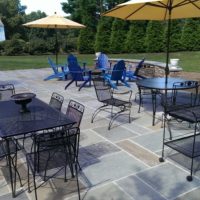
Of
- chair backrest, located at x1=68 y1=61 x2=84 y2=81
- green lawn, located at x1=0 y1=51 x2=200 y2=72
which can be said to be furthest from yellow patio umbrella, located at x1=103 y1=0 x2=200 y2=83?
green lawn, located at x1=0 y1=51 x2=200 y2=72

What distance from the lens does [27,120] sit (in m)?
3.07

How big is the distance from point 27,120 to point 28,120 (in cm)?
1

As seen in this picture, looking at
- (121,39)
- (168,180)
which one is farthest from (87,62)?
(168,180)

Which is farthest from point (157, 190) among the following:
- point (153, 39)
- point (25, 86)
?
point (153, 39)

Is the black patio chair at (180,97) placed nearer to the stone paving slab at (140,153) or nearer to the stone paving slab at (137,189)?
the stone paving slab at (140,153)

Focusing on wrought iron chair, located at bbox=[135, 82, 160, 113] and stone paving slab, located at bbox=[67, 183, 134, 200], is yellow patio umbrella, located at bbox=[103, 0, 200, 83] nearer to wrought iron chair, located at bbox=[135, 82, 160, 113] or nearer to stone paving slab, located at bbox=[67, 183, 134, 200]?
wrought iron chair, located at bbox=[135, 82, 160, 113]

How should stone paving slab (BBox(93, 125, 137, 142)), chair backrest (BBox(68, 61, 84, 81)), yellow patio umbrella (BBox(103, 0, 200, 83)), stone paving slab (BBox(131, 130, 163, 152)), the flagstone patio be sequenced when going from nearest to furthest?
the flagstone patio → stone paving slab (BBox(131, 130, 163, 152)) → stone paving slab (BBox(93, 125, 137, 142)) → yellow patio umbrella (BBox(103, 0, 200, 83)) → chair backrest (BBox(68, 61, 84, 81))

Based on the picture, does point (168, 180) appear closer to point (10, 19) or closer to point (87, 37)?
point (87, 37)

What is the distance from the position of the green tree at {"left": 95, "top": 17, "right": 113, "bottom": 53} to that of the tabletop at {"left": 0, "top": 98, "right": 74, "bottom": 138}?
1734cm

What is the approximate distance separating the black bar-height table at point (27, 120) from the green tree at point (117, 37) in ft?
56.7

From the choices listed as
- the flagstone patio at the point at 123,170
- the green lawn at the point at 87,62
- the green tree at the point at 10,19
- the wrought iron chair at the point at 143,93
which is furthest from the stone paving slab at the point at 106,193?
the green tree at the point at 10,19

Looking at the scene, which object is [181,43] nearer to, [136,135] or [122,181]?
[136,135]

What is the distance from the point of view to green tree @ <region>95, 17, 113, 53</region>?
20516 millimetres

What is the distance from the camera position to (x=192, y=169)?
3314 mm
